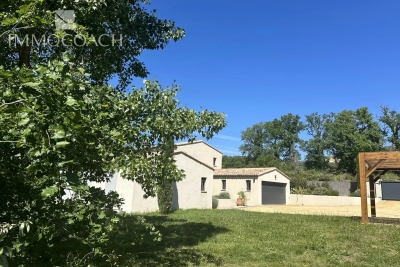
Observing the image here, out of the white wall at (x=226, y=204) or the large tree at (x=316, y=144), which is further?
the large tree at (x=316, y=144)

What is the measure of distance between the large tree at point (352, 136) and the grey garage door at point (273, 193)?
2688 centimetres

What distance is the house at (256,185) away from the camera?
31469 millimetres

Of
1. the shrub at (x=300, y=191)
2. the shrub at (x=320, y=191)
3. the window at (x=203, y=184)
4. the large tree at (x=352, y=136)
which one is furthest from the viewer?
the large tree at (x=352, y=136)

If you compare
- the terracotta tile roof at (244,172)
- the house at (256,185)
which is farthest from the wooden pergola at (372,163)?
the terracotta tile roof at (244,172)

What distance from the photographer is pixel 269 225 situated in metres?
12.2

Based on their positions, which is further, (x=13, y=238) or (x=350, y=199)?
(x=350, y=199)

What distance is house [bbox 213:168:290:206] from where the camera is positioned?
31469 millimetres

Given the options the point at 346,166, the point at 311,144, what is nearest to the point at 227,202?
the point at 346,166

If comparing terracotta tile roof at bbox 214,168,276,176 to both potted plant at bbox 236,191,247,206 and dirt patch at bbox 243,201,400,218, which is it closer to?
potted plant at bbox 236,191,247,206

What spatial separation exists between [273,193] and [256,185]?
3386 mm

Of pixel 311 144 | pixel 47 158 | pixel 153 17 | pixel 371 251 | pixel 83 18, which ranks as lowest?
pixel 371 251

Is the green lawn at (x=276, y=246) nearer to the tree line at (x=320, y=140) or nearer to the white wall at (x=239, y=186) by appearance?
the white wall at (x=239, y=186)

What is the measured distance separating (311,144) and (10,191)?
243 ft

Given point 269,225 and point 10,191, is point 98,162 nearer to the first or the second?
point 10,191
